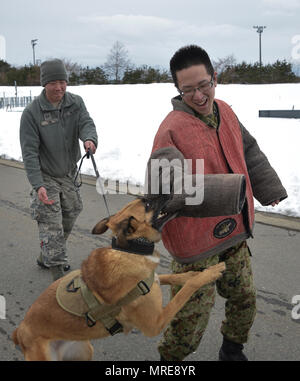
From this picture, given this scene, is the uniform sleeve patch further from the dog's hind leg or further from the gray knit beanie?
the gray knit beanie

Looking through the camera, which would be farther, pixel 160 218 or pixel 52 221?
pixel 52 221

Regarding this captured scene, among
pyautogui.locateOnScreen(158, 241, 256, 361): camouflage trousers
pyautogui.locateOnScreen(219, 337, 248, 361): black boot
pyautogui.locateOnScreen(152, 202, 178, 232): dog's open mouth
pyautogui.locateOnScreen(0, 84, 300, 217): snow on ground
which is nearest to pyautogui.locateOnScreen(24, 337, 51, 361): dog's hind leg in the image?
pyautogui.locateOnScreen(158, 241, 256, 361): camouflage trousers

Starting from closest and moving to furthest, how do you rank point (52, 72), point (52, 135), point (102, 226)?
1. point (102, 226)
2. point (52, 72)
3. point (52, 135)

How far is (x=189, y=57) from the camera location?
7.23 ft

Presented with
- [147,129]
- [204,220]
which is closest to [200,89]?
[204,220]

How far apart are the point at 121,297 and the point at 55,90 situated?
2.12 m

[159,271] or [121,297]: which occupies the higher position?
[121,297]

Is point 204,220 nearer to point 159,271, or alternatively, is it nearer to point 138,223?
point 138,223

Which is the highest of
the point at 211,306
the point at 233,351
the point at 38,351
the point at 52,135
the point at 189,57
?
the point at 189,57

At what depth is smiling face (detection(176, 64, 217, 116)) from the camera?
2.20 metres

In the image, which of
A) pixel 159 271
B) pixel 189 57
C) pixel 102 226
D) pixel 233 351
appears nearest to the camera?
pixel 189 57

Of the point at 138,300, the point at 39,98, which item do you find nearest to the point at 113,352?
the point at 138,300

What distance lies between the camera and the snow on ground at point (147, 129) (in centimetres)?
779

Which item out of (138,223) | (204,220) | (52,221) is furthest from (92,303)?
(52,221)
